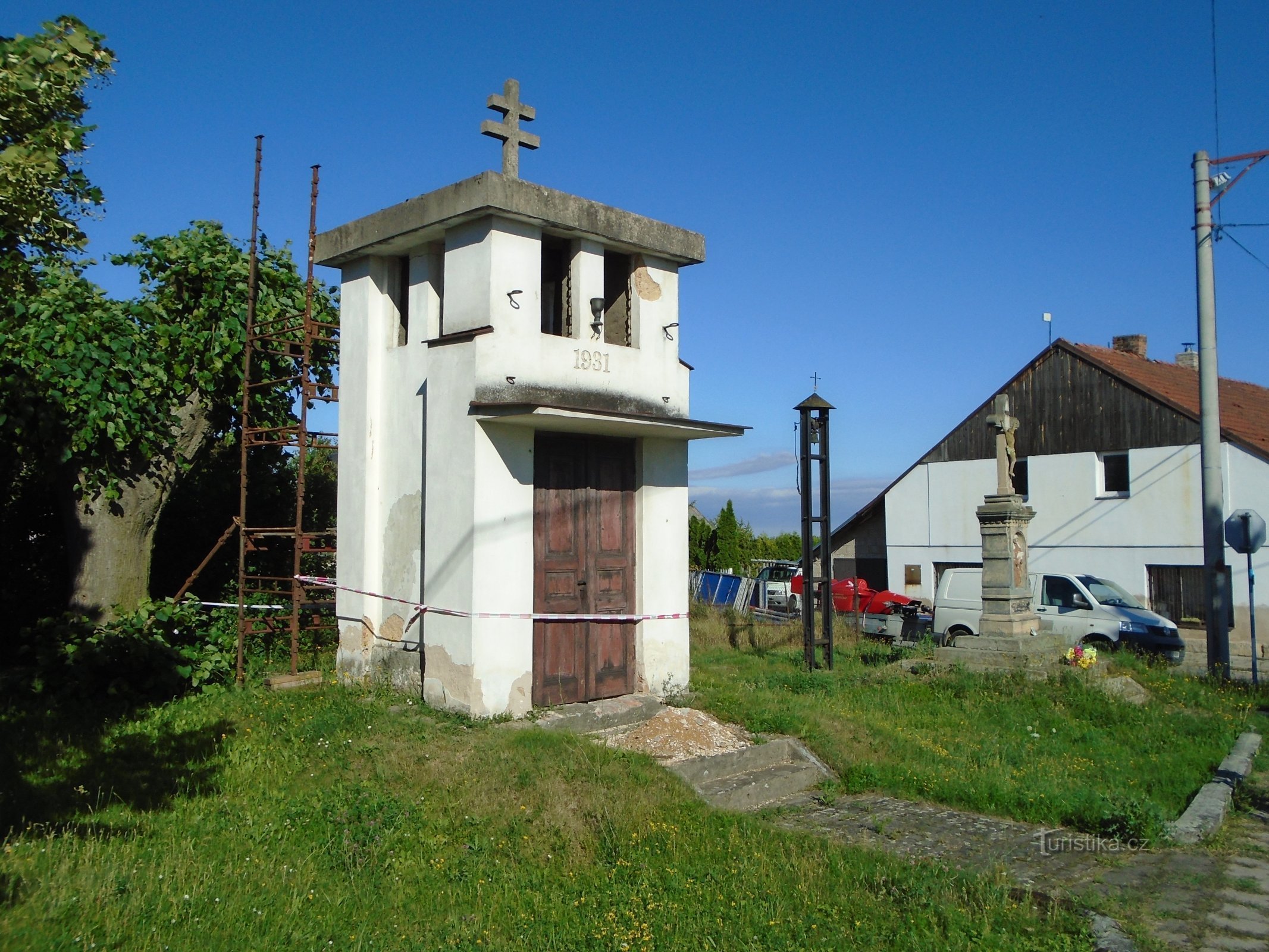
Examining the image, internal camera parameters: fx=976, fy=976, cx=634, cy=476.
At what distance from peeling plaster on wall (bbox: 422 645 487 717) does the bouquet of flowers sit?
8.16 metres

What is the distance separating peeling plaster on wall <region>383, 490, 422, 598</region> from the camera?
10.1 metres

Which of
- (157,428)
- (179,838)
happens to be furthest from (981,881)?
(157,428)

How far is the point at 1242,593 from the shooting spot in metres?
21.7

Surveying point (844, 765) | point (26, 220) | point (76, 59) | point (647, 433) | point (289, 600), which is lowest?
point (844, 765)

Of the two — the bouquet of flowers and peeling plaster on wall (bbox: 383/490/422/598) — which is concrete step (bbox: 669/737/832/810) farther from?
the bouquet of flowers

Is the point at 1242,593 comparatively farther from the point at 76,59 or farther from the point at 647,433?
the point at 76,59

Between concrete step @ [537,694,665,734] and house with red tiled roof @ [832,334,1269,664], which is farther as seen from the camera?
house with red tiled roof @ [832,334,1269,664]

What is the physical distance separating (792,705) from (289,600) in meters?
7.24

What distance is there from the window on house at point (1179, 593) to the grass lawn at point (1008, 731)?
10460mm

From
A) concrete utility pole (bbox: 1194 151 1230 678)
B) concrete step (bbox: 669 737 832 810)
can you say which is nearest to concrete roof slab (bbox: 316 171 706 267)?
concrete step (bbox: 669 737 832 810)

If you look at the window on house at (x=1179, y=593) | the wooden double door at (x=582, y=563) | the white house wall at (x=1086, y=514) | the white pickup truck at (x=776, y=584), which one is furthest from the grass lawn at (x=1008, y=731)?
the white pickup truck at (x=776, y=584)

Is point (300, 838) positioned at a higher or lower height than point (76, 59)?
lower

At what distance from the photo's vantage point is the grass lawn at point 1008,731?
7.66 meters

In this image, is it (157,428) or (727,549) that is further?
(727,549)
